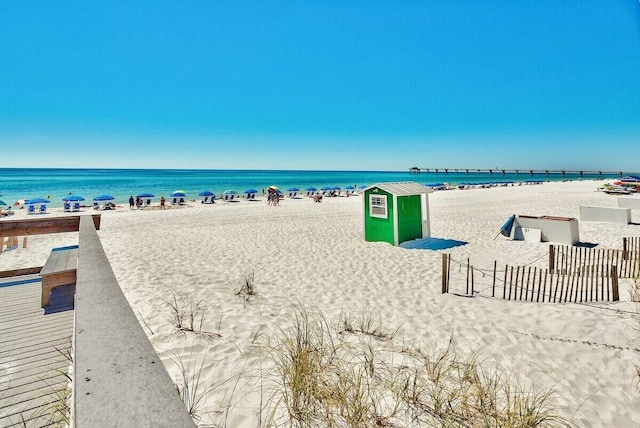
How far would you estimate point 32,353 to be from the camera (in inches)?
128

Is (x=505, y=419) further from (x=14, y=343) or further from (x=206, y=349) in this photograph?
(x=14, y=343)

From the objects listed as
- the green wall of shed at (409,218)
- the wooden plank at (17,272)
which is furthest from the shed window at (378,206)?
the wooden plank at (17,272)

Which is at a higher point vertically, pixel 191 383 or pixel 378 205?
pixel 378 205

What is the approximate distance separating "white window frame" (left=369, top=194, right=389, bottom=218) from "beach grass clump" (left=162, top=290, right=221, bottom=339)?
7.58m

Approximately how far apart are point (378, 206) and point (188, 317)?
8.42 metres

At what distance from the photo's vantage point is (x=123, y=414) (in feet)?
2.93

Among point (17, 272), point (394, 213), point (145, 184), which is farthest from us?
point (145, 184)

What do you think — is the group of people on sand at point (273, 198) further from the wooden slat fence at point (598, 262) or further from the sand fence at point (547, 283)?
the wooden slat fence at point (598, 262)

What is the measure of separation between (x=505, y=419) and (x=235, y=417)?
7.15 ft

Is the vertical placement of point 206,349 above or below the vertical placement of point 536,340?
above

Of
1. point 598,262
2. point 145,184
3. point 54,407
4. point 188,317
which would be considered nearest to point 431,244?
point 598,262

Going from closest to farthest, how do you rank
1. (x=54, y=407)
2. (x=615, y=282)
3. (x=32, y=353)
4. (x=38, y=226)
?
(x=54, y=407), (x=32, y=353), (x=38, y=226), (x=615, y=282)

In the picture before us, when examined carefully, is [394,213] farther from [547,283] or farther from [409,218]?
[547,283]

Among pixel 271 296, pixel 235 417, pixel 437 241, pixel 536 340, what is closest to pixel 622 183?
pixel 437 241
